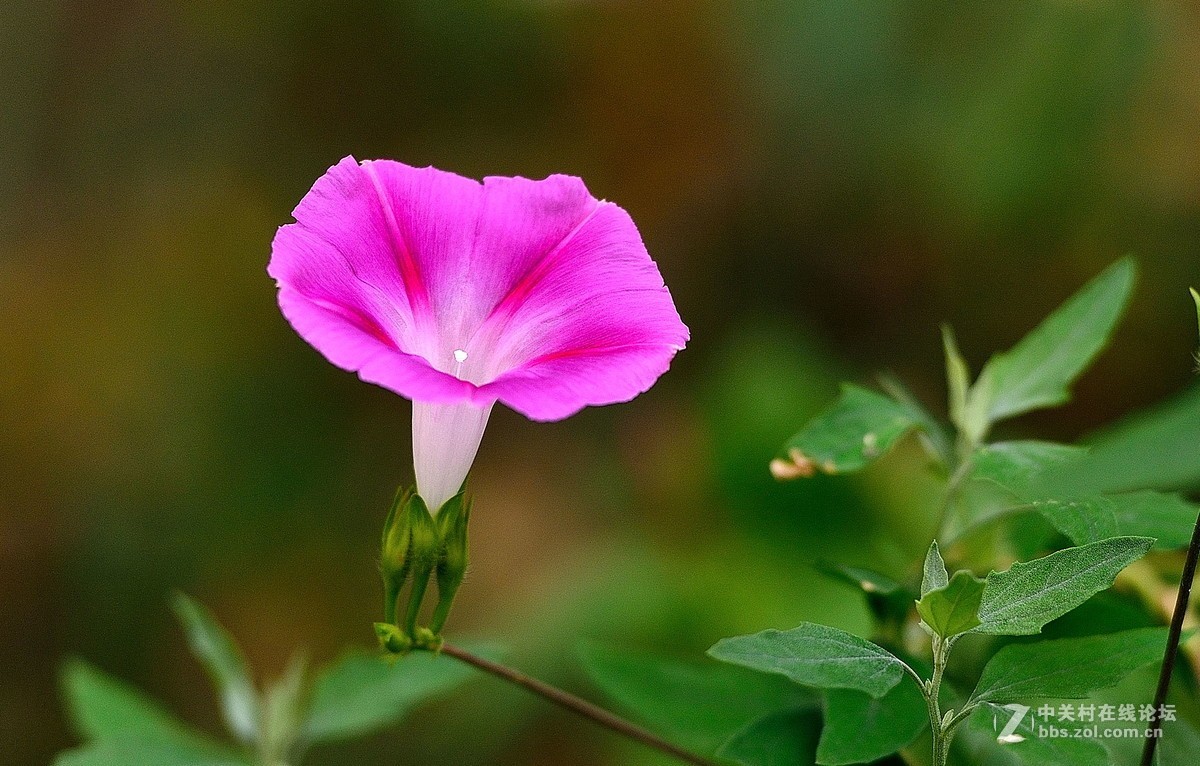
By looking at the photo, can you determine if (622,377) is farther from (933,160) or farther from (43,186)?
(43,186)

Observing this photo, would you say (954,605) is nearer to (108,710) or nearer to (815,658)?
(815,658)

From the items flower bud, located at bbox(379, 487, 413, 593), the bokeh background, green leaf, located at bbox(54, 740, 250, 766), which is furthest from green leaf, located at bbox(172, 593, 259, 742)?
the bokeh background

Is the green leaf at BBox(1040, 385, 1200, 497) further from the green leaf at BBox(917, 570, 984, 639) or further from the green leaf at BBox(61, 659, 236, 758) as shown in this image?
the green leaf at BBox(61, 659, 236, 758)

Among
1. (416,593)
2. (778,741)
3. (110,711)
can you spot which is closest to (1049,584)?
(778,741)

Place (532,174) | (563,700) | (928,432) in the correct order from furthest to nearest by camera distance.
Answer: (532,174), (928,432), (563,700)

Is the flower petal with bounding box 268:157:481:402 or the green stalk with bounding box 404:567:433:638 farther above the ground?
the flower petal with bounding box 268:157:481:402

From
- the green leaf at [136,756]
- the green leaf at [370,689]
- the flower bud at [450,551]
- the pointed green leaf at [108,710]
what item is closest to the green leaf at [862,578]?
the flower bud at [450,551]
